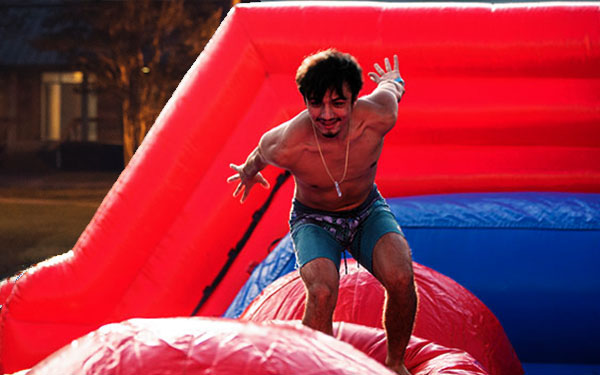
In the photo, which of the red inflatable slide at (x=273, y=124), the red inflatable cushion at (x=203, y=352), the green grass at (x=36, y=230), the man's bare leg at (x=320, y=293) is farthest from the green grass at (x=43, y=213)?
the red inflatable cushion at (x=203, y=352)

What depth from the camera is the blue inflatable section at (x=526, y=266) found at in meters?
2.88

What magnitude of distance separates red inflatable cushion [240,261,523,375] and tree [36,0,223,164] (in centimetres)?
1217

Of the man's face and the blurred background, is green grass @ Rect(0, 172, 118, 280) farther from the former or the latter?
the man's face

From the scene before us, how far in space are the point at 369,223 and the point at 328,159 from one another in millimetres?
214

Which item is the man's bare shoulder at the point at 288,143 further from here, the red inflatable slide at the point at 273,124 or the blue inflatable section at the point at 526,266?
the red inflatable slide at the point at 273,124

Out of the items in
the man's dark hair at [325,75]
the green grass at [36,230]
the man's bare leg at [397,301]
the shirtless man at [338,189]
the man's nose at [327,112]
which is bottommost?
the green grass at [36,230]

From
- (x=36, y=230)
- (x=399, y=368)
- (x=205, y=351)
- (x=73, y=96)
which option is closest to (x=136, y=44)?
(x=73, y=96)

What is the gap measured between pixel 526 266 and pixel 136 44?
12.7 metres

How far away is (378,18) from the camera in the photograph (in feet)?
11.3

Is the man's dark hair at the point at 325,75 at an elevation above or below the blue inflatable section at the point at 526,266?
above

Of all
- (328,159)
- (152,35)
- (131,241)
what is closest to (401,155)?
(131,241)

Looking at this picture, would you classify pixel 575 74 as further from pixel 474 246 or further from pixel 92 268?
pixel 92 268

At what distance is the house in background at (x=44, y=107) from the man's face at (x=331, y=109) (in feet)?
52.3

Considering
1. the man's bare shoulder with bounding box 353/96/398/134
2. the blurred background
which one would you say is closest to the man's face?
the man's bare shoulder with bounding box 353/96/398/134
